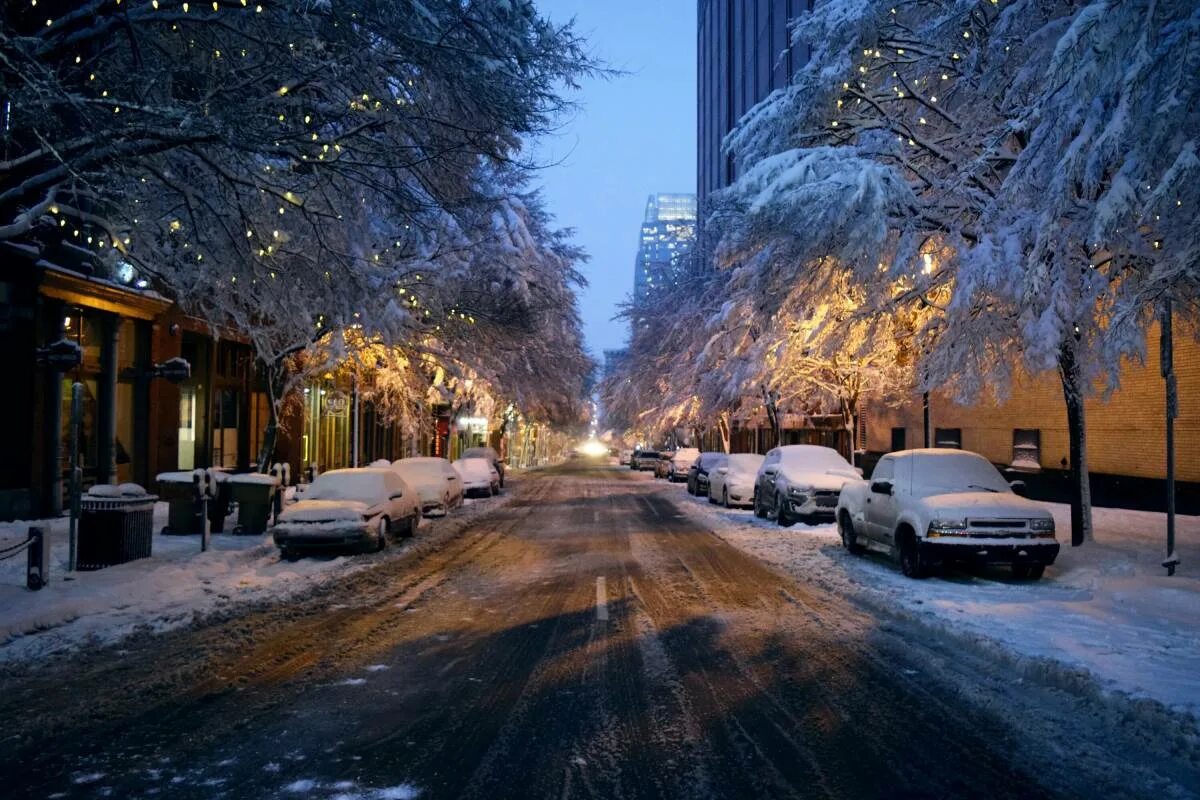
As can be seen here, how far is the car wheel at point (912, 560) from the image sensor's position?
38.8ft

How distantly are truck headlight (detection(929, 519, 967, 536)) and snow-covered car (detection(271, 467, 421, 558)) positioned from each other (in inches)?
353

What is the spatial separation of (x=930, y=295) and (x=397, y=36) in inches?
374

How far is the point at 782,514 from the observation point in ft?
65.9

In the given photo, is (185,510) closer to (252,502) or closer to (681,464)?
(252,502)

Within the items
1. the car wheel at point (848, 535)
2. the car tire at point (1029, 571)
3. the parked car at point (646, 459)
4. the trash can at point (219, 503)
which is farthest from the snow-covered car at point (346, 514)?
the parked car at point (646, 459)

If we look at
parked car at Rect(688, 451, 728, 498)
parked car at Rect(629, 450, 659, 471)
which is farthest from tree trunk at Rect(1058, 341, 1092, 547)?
parked car at Rect(629, 450, 659, 471)

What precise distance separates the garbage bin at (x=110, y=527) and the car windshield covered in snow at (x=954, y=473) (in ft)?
37.8

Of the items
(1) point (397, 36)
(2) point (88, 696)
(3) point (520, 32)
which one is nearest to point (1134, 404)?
(3) point (520, 32)

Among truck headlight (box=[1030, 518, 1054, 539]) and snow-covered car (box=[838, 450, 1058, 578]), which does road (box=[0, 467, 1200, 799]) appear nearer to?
snow-covered car (box=[838, 450, 1058, 578])

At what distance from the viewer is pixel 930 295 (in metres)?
14.4

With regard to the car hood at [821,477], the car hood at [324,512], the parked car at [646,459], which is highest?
the car hood at [821,477]

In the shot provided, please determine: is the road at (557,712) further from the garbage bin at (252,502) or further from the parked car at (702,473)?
the parked car at (702,473)

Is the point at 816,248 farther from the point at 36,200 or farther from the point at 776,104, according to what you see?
the point at 36,200

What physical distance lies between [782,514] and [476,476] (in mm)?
13617
